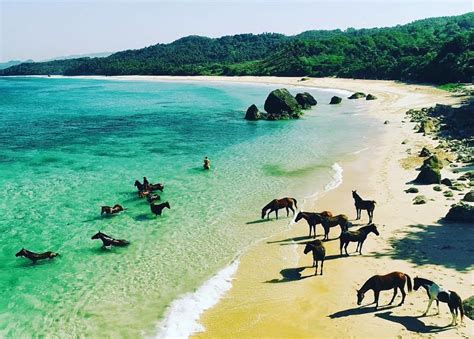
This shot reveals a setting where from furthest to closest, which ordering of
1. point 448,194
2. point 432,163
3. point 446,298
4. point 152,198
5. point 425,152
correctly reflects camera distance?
point 425,152 → point 432,163 → point 152,198 → point 448,194 → point 446,298

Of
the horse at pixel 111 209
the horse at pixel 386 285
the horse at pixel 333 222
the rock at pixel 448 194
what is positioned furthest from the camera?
the horse at pixel 111 209

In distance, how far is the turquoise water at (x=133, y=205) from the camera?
16453mm

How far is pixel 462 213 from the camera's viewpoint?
21.3 m

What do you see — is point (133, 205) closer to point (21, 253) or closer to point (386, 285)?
point (21, 253)

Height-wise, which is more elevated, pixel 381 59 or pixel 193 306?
pixel 381 59

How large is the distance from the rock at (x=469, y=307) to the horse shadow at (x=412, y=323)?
0.99 m

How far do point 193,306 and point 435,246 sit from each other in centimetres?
1122

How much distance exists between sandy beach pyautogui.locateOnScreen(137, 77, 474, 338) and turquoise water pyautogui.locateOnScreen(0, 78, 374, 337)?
2072 mm

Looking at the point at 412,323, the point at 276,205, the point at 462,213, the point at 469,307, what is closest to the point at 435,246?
the point at 462,213

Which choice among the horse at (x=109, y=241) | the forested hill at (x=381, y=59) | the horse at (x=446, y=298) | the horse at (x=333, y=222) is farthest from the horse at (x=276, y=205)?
the forested hill at (x=381, y=59)

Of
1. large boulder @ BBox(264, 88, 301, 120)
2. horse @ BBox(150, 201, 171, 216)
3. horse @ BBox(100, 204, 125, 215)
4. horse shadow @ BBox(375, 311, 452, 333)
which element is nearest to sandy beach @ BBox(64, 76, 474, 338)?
horse shadow @ BBox(375, 311, 452, 333)

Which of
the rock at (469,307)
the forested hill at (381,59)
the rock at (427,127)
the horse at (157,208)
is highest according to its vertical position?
the forested hill at (381,59)

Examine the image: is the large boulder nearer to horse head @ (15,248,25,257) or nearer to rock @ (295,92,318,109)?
rock @ (295,92,318,109)

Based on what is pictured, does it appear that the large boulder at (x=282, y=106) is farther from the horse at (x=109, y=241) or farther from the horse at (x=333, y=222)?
the horse at (x=109, y=241)
